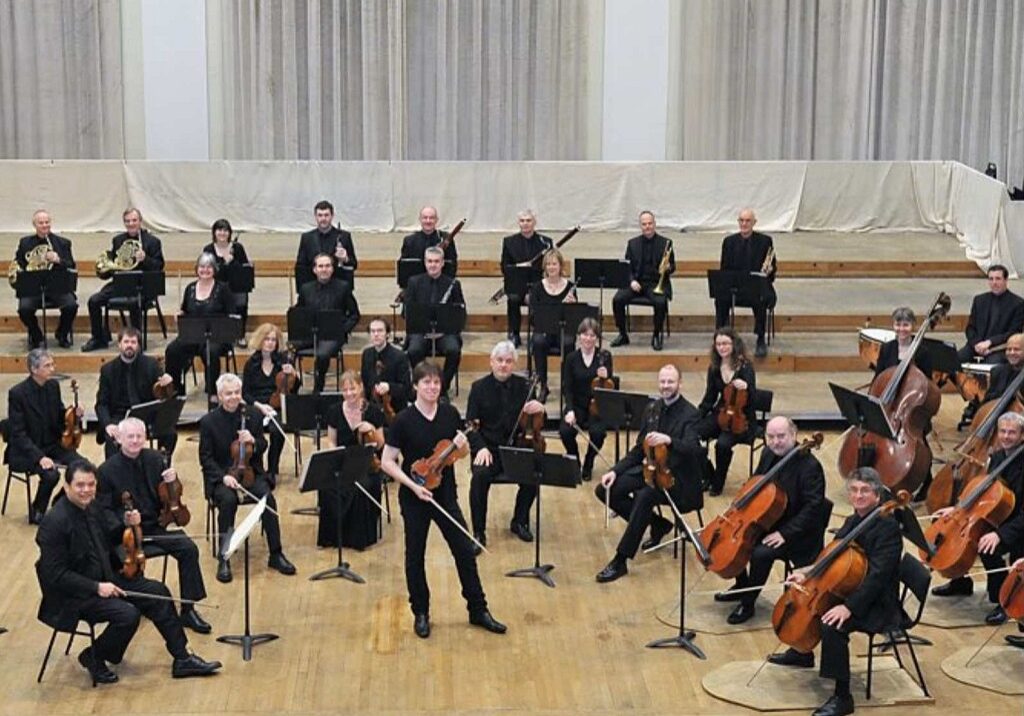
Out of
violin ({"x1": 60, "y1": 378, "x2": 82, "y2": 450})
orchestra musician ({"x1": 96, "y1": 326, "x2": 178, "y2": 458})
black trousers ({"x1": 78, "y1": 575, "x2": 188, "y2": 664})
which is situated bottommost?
black trousers ({"x1": 78, "y1": 575, "x2": 188, "y2": 664})

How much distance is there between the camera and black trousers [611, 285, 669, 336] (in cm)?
1238

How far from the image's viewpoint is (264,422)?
912 cm

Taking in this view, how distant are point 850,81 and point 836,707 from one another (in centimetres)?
1267

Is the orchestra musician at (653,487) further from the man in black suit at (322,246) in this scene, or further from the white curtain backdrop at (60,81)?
the white curtain backdrop at (60,81)

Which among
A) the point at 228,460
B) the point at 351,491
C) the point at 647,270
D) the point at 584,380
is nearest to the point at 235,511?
the point at 228,460

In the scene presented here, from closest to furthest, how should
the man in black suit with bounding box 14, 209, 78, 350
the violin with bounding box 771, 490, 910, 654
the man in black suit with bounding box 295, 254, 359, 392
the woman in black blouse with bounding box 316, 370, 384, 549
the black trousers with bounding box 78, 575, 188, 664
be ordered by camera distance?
the violin with bounding box 771, 490, 910, 654
the black trousers with bounding box 78, 575, 188, 664
the woman in black blouse with bounding box 316, 370, 384, 549
the man in black suit with bounding box 295, 254, 359, 392
the man in black suit with bounding box 14, 209, 78, 350

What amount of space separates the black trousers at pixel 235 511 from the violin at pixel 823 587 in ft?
9.51

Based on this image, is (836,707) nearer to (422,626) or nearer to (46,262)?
(422,626)

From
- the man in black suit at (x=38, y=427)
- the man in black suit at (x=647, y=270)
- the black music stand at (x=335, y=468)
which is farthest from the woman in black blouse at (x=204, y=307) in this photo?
the black music stand at (x=335, y=468)

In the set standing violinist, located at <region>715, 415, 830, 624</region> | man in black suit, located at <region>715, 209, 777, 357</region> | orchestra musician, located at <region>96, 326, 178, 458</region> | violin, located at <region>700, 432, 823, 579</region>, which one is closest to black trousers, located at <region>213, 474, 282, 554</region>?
orchestra musician, located at <region>96, 326, 178, 458</region>

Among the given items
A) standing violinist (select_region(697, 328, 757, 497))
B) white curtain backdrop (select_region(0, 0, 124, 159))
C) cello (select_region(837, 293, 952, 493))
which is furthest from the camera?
white curtain backdrop (select_region(0, 0, 124, 159))

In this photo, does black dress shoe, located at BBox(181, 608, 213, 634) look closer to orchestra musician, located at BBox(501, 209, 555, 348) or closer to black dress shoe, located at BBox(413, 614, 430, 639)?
black dress shoe, located at BBox(413, 614, 430, 639)

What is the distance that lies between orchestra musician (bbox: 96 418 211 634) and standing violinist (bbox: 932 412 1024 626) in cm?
349

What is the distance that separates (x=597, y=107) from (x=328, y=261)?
772 centimetres
